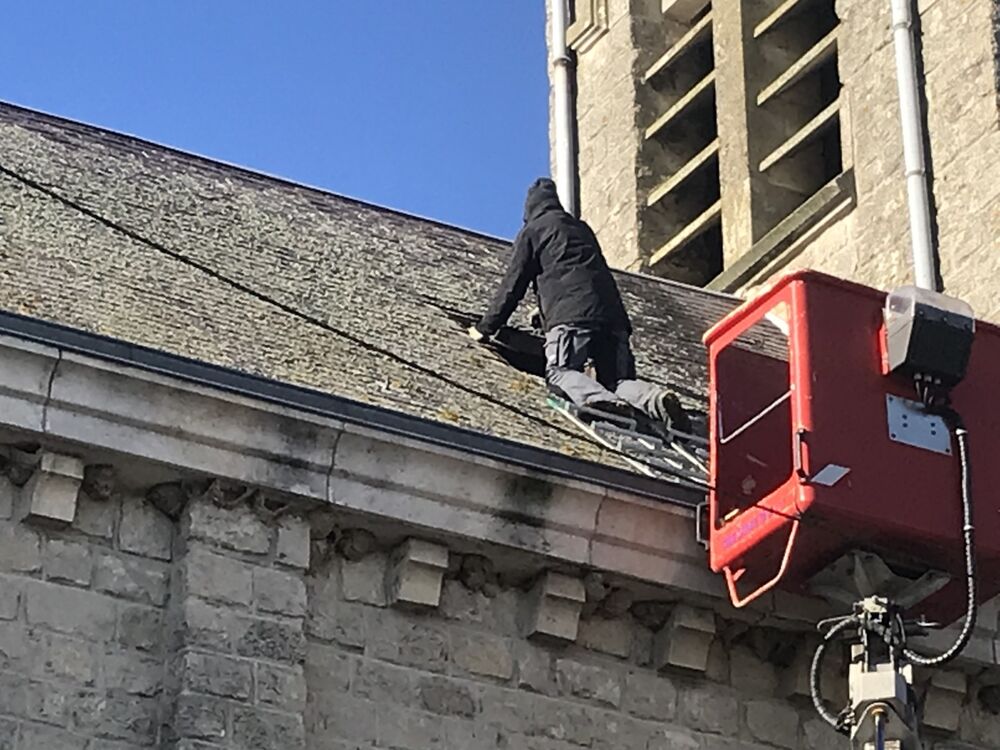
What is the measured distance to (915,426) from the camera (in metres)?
12.1

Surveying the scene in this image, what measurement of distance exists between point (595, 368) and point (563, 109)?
10370 mm

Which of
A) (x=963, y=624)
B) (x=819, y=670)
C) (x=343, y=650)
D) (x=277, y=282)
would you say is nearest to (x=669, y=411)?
(x=819, y=670)

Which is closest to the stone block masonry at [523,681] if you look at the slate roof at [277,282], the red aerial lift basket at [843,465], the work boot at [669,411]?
the red aerial lift basket at [843,465]

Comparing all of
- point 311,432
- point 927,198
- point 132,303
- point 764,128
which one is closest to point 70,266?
point 132,303

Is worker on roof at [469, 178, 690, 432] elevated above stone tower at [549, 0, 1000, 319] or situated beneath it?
situated beneath

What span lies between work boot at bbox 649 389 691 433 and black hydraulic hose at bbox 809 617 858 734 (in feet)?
5.16

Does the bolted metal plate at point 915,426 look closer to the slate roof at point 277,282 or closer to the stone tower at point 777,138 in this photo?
the slate roof at point 277,282

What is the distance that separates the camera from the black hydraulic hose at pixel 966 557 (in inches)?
456

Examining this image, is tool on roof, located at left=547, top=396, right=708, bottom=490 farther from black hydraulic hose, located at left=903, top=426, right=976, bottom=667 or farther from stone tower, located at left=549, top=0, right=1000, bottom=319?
stone tower, located at left=549, top=0, right=1000, bottom=319

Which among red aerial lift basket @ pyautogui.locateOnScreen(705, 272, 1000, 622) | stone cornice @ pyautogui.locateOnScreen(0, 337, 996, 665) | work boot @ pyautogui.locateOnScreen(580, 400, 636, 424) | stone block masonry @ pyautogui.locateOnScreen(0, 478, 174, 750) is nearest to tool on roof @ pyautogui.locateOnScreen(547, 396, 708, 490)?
work boot @ pyautogui.locateOnScreen(580, 400, 636, 424)

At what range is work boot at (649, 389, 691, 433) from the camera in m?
13.5

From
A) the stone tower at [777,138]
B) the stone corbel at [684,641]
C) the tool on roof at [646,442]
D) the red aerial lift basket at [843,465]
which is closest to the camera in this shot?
the red aerial lift basket at [843,465]

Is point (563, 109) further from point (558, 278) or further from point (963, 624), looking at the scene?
point (963, 624)

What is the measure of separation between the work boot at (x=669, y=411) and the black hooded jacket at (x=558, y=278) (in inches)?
31.0
